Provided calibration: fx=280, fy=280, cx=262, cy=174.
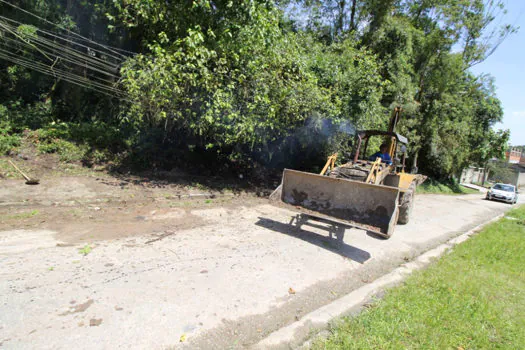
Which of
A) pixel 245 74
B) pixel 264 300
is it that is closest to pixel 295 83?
pixel 245 74

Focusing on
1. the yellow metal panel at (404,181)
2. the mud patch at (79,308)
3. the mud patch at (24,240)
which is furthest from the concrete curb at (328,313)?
the mud patch at (24,240)

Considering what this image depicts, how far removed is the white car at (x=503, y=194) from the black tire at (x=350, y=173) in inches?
806

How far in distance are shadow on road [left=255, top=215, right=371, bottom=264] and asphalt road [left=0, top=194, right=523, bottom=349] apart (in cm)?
4

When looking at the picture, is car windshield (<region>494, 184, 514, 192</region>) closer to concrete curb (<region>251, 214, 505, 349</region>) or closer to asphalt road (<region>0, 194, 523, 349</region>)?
asphalt road (<region>0, 194, 523, 349</region>)

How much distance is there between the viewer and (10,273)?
11.1 feet

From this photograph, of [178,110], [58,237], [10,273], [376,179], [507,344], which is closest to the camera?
[507,344]

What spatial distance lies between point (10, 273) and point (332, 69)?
10.3 meters

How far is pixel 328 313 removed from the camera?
10.7ft

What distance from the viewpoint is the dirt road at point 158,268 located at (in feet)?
8.79

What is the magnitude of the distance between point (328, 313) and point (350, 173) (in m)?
4.09

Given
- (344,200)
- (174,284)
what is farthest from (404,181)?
(174,284)

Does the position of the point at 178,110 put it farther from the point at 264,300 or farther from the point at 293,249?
the point at 264,300

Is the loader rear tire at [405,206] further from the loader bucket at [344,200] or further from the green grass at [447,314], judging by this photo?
the loader bucket at [344,200]

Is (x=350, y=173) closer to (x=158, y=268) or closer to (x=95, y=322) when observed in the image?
(x=158, y=268)
